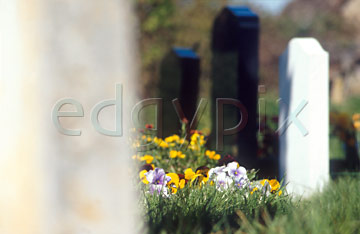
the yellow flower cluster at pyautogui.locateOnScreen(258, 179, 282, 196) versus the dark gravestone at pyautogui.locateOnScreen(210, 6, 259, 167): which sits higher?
the dark gravestone at pyautogui.locateOnScreen(210, 6, 259, 167)

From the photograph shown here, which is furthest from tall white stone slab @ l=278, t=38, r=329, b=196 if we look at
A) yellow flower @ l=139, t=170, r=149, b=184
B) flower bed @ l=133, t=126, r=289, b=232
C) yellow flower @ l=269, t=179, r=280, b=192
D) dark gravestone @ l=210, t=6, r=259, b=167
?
yellow flower @ l=139, t=170, r=149, b=184

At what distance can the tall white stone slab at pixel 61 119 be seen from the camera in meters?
1.42

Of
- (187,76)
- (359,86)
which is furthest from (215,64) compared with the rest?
(359,86)

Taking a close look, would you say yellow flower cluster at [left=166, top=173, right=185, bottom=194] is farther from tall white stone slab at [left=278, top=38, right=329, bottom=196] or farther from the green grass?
tall white stone slab at [left=278, top=38, right=329, bottom=196]

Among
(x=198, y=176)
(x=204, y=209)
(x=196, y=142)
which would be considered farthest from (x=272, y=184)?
(x=196, y=142)

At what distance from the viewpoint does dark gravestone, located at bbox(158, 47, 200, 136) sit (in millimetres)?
6715

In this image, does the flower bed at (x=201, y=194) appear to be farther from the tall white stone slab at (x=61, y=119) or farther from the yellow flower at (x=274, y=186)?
the tall white stone slab at (x=61, y=119)

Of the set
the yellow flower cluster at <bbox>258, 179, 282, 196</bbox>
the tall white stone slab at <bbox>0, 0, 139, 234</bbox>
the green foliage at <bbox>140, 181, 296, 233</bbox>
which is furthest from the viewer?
the yellow flower cluster at <bbox>258, 179, 282, 196</bbox>

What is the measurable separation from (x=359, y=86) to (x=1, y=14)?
1952cm

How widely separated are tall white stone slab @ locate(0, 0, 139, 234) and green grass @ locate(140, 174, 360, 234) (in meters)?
0.69

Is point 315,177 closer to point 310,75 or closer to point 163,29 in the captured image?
point 310,75

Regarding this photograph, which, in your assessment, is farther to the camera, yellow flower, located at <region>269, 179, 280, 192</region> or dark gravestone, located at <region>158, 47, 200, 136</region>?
dark gravestone, located at <region>158, 47, 200, 136</region>

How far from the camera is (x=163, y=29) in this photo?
47.6 feet

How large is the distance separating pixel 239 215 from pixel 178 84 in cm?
477
